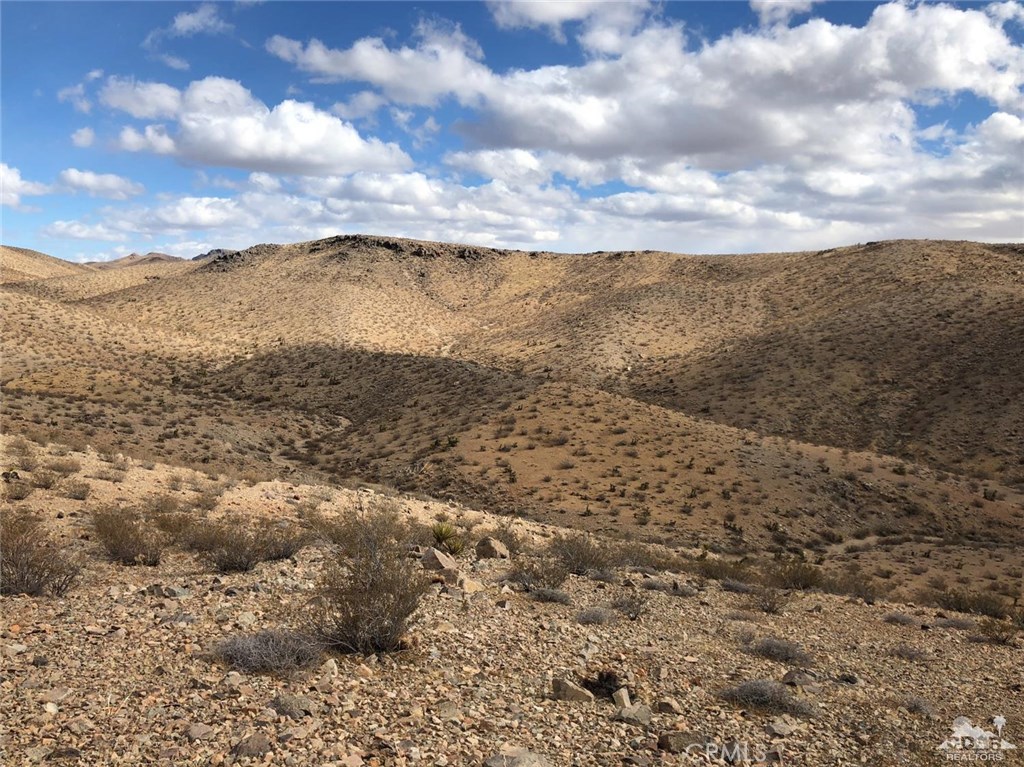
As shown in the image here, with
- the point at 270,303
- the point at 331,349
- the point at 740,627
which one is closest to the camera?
the point at 740,627

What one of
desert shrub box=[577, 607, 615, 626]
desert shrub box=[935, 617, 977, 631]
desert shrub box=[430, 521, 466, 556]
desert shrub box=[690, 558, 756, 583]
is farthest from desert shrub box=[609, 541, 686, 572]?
desert shrub box=[935, 617, 977, 631]

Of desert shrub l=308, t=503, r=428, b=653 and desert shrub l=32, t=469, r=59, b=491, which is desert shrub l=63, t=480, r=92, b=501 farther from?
desert shrub l=308, t=503, r=428, b=653

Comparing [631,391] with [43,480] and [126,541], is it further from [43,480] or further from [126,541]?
[126,541]

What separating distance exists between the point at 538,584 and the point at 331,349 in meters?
50.3

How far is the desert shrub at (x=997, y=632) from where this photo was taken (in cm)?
999

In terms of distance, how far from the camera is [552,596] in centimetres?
957

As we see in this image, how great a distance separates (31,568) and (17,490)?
4.83m

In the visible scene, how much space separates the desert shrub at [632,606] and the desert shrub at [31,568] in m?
7.36

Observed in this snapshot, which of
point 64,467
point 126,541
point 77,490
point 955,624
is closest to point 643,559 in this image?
point 955,624

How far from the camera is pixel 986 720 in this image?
262 inches

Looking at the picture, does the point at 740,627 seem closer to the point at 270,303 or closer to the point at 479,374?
the point at 479,374

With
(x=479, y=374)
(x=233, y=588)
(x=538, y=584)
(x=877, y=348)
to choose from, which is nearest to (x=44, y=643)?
(x=233, y=588)

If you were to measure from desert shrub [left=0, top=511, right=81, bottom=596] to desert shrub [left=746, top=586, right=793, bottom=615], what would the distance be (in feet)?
33.7

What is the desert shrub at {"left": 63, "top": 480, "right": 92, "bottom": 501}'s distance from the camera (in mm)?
11719
